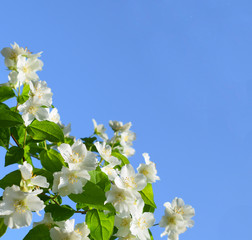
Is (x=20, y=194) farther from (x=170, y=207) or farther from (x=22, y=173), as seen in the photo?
(x=170, y=207)

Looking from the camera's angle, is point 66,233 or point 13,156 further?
point 13,156

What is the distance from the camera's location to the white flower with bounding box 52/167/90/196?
1.53 m

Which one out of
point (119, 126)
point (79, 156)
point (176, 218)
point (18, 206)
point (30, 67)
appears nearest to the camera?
point (18, 206)

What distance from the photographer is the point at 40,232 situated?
1633 millimetres

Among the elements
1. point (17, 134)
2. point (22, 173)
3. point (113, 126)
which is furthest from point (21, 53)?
point (113, 126)

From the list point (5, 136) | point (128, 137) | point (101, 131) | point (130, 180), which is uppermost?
point (101, 131)

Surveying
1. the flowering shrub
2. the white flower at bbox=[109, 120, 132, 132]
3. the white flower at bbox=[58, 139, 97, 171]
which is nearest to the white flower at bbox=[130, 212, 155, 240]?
the flowering shrub

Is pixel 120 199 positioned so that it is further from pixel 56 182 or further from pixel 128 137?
pixel 128 137

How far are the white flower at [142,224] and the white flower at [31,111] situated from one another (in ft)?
2.31

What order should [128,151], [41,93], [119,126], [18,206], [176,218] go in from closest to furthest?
[18,206] < [41,93] < [176,218] < [128,151] < [119,126]

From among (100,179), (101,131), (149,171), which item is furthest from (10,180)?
(101,131)

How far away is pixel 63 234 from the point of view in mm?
1575

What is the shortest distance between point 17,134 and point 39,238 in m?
0.59

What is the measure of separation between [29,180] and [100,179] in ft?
1.24
